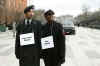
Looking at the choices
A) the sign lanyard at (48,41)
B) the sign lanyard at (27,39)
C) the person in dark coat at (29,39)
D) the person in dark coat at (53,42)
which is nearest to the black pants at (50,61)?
the person in dark coat at (53,42)

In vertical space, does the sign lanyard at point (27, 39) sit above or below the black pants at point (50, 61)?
above

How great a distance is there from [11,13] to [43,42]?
235 feet

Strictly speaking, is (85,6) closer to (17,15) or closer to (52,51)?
(17,15)

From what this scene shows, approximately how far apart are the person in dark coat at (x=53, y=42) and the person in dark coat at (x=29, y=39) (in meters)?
0.22

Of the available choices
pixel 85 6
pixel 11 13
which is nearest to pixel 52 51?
pixel 11 13

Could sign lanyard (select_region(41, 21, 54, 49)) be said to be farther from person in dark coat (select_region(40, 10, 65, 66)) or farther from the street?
the street

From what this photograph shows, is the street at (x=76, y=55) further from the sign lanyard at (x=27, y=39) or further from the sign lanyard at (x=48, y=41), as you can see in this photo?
the sign lanyard at (x=27, y=39)

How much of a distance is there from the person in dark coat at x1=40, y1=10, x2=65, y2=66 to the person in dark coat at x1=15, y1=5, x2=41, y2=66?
0.71ft

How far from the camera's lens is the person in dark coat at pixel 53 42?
5039mm

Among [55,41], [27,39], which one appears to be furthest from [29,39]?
[55,41]

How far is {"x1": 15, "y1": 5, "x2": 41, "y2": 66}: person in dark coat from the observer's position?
4777mm

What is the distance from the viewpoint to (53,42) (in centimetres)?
513

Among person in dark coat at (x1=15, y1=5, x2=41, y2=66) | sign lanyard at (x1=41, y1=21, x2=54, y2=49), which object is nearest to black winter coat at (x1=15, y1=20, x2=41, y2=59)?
person in dark coat at (x1=15, y1=5, x2=41, y2=66)

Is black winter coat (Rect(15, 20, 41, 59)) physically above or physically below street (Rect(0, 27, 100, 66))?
above
